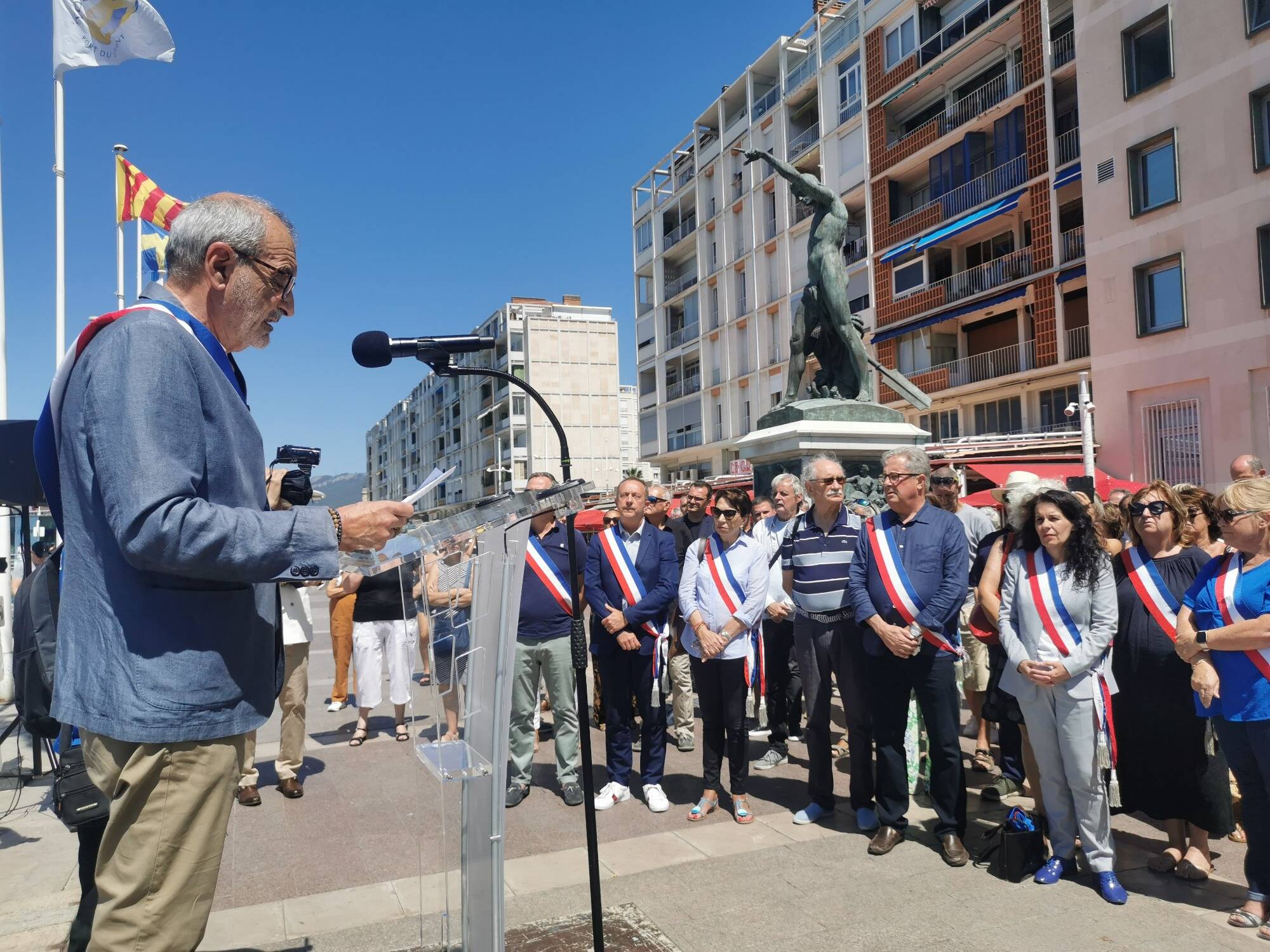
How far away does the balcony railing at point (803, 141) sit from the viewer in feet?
127

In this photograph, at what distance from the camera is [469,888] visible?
7.52 ft

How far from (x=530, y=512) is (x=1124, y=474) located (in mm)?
22992

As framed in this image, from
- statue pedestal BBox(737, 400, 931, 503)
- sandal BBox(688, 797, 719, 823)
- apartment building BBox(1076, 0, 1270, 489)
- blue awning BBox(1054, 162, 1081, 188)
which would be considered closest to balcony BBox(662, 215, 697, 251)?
blue awning BBox(1054, 162, 1081, 188)

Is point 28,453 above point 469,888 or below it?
above

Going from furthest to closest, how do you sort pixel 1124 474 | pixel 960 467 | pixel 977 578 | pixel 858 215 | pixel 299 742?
pixel 858 215 → pixel 1124 474 → pixel 960 467 → pixel 299 742 → pixel 977 578

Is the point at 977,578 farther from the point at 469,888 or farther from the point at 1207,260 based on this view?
the point at 1207,260

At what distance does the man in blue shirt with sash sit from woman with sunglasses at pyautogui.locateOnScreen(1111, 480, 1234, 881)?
3298 millimetres

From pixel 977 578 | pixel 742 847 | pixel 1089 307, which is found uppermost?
pixel 1089 307

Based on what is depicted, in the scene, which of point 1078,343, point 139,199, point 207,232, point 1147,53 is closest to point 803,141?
point 1078,343

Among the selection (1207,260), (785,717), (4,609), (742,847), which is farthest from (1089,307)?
(4,609)

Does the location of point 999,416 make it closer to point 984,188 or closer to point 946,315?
point 946,315

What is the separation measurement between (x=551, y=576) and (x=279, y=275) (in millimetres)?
3975

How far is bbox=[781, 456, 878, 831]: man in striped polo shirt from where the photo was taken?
17.1 feet

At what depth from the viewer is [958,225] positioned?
2845 centimetres
